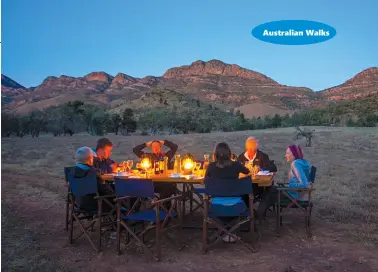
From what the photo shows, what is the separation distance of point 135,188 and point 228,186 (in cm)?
98

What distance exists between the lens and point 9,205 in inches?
283

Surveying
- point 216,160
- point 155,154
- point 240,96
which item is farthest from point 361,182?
point 240,96

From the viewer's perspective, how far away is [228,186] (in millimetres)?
4504

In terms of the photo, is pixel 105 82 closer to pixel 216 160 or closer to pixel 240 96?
pixel 240 96

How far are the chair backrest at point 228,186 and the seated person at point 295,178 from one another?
0.92 metres

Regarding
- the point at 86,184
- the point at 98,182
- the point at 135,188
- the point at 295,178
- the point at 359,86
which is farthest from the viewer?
the point at 359,86

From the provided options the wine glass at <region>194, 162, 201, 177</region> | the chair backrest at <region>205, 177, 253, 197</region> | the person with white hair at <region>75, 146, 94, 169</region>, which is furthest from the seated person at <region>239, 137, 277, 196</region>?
the person with white hair at <region>75, 146, 94, 169</region>

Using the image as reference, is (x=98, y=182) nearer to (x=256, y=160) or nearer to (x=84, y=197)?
(x=84, y=197)

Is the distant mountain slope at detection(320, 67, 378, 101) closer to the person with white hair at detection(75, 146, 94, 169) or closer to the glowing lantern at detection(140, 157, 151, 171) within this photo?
the glowing lantern at detection(140, 157, 151, 171)

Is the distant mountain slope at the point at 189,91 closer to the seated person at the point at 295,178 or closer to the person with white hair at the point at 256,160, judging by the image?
the person with white hair at the point at 256,160

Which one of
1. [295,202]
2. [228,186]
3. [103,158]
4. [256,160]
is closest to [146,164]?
[103,158]

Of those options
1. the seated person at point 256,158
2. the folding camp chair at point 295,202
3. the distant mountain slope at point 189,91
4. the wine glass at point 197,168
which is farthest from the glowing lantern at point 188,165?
the distant mountain slope at point 189,91

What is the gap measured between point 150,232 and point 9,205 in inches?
119

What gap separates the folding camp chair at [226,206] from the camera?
451 cm
